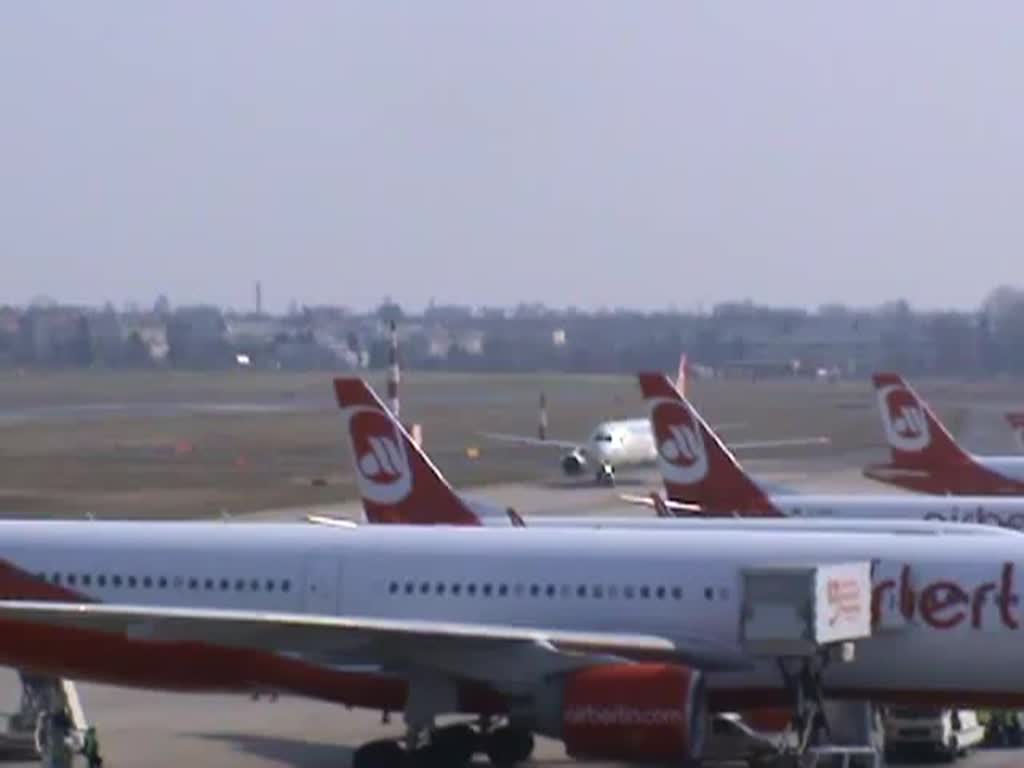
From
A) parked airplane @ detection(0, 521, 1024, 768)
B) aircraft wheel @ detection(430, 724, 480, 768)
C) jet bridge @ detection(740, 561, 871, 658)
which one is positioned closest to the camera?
jet bridge @ detection(740, 561, 871, 658)

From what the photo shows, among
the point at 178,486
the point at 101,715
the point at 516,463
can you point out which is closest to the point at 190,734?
the point at 101,715

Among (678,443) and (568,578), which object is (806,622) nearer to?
(568,578)

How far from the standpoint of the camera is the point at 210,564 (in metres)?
32.1

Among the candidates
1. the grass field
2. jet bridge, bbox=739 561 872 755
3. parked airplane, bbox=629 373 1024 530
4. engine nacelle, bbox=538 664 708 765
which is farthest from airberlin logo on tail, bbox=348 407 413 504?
the grass field

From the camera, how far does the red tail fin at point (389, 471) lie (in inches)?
1672

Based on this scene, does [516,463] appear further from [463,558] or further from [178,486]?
[463,558]

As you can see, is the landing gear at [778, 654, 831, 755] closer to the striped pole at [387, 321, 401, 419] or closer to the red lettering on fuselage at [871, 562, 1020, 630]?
the red lettering on fuselage at [871, 562, 1020, 630]

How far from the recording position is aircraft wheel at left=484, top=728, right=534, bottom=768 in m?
31.4

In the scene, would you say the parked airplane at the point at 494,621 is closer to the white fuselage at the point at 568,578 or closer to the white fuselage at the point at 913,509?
the white fuselage at the point at 568,578

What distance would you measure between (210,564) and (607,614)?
18.0 ft

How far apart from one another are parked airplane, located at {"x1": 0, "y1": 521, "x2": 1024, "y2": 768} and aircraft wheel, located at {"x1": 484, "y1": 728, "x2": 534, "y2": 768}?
3 cm

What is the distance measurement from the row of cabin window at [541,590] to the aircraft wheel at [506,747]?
1.84m

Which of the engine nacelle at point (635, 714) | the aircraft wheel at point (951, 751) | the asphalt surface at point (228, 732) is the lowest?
the asphalt surface at point (228, 732)

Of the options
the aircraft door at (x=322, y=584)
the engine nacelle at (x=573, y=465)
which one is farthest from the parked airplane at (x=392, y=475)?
the engine nacelle at (x=573, y=465)
